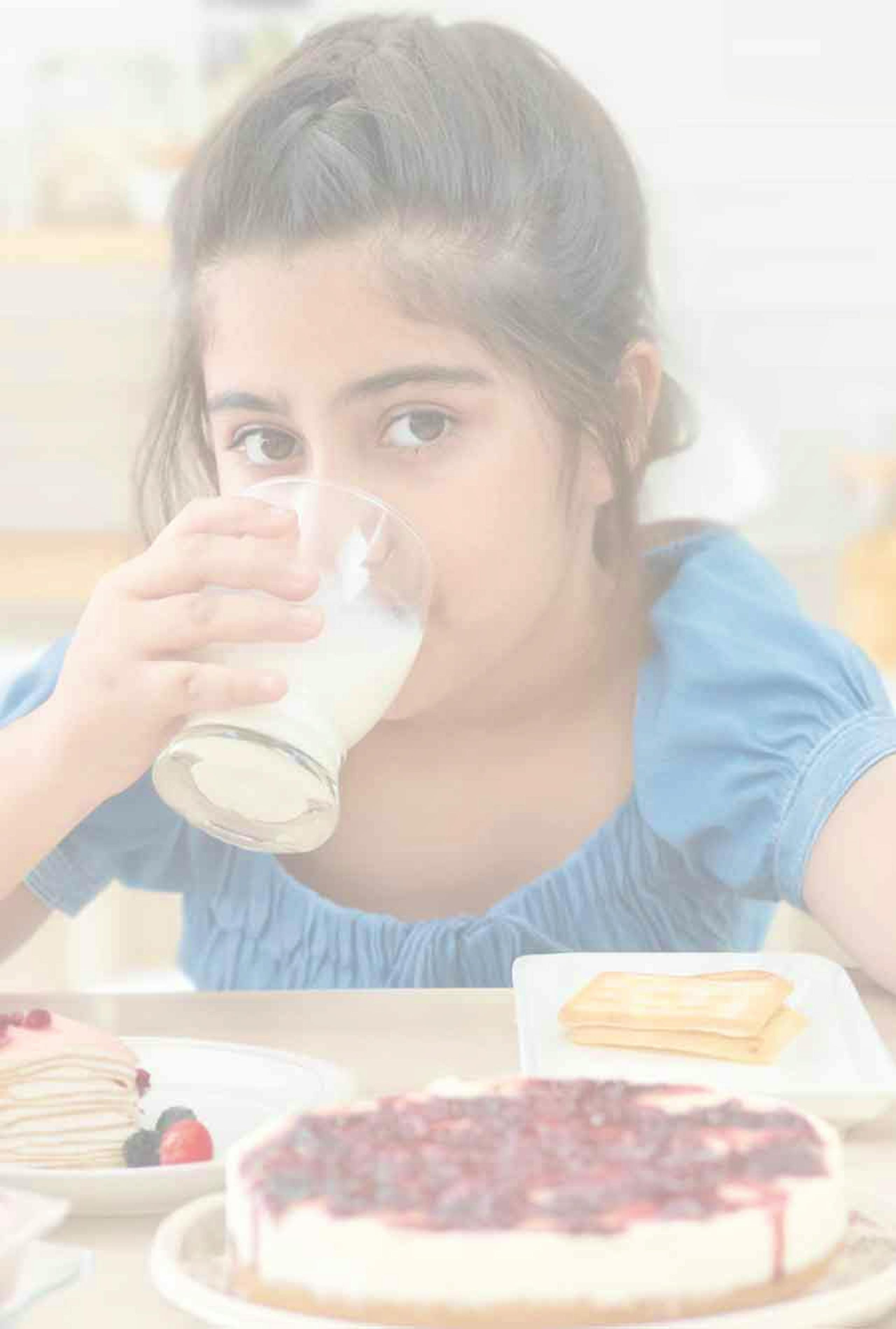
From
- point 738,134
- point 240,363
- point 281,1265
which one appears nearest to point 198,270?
point 240,363

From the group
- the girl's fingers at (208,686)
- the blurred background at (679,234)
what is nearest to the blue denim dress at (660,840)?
the girl's fingers at (208,686)

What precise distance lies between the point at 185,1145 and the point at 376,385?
520mm

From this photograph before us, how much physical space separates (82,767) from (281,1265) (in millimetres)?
527

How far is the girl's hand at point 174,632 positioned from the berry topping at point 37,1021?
6.8 inches

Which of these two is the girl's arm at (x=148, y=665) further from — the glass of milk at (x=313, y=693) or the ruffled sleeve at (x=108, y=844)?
the ruffled sleeve at (x=108, y=844)

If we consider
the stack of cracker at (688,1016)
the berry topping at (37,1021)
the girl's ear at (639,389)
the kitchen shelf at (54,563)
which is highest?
the kitchen shelf at (54,563)

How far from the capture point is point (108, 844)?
1.25 m

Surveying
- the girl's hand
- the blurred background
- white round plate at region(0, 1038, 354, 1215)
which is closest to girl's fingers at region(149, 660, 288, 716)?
the girl's hand

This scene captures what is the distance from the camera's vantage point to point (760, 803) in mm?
1095

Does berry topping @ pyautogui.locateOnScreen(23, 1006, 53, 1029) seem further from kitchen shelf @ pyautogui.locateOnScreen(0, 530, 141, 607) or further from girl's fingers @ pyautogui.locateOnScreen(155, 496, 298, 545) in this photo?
kitchen shelf @ pyautogui.locateOnScreen(0, 530, 141, 607)

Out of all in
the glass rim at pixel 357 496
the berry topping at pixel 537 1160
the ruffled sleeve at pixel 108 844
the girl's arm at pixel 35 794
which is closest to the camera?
the berry topping at pixel 537 1160

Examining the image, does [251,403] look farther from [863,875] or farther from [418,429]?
[863,875]

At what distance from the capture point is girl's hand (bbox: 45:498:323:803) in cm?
83

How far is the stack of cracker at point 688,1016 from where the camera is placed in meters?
0.77
